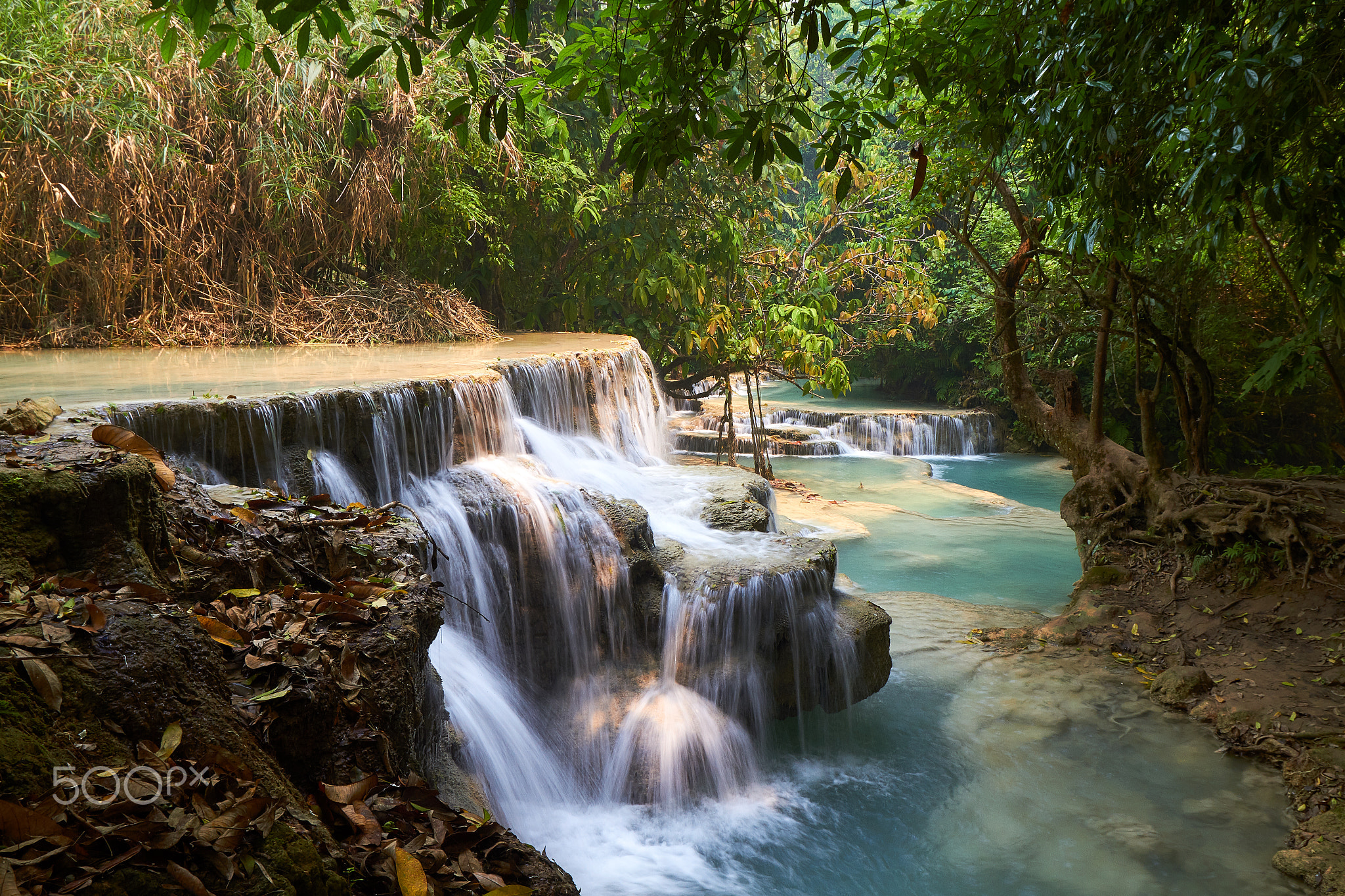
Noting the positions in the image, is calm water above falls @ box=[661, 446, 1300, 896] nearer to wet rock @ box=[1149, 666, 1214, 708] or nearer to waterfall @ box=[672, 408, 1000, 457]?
wet rock @ box=[1149, 666, 1214, 708]

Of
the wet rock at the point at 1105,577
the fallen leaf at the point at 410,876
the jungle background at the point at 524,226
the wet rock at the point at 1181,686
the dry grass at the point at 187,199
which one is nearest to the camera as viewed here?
the fallen leaf at the point at 410,876

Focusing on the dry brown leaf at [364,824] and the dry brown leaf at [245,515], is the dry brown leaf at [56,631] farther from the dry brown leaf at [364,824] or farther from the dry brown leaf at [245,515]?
the dry brown leaf at [245,515]

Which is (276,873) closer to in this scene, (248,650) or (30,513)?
(248,650)

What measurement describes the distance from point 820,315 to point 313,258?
677 centimetres

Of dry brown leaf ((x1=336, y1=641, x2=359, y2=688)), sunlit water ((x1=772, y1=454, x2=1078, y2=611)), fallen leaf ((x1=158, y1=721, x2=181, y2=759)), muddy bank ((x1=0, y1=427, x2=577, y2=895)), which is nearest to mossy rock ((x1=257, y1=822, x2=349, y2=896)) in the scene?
muddy bank ((x1=0, y1=427, x2=577, y2=895))

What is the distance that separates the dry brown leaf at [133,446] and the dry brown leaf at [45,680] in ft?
4.14

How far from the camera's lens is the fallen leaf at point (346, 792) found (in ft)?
6.74

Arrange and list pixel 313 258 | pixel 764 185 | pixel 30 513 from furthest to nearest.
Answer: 1. pixel 764 185
2. pixel 313 258
3. pixel 30 513

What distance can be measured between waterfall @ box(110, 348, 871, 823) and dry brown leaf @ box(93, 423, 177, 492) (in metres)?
1.47

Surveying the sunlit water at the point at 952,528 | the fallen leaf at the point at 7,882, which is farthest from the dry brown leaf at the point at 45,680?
the sunlit water at the point at 952,528

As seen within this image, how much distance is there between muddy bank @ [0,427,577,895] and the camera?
1477 millimetres

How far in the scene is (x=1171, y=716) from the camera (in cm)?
585

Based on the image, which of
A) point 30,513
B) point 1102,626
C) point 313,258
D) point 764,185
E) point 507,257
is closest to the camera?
point 30,513

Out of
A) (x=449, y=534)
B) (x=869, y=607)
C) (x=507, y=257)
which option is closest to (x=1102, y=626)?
(x=869, y=607)
